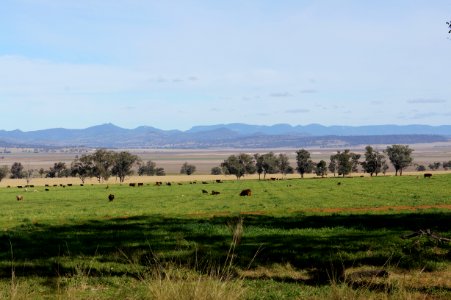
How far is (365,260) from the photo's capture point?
1348cm

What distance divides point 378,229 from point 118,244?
10.1 metres

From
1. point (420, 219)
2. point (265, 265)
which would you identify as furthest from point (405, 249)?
point (420, 219)

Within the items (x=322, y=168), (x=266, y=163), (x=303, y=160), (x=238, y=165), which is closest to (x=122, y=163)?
(x=238, y=165)

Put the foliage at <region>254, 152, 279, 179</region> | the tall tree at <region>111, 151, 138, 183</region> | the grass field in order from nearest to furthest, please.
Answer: the grass field < the tall tree at <region>111, 151, 138, 183</region> < the foliage at <region>254, 152, 279, 179</region>

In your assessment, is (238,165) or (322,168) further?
(238,165)

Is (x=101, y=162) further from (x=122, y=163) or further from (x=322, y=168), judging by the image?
(x=322, y=168)

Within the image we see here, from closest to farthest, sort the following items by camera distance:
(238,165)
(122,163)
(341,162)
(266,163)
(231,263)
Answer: (231,263) < (341,162) < (122,163) < (238,165) < (266,163)

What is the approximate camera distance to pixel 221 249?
1541cm

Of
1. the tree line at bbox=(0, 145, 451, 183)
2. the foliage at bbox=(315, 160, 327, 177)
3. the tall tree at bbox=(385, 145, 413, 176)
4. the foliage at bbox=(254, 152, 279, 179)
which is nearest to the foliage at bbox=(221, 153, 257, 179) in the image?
the tree line at bbox=(0, 145, 451, 183)

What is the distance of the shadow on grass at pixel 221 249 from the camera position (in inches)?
521

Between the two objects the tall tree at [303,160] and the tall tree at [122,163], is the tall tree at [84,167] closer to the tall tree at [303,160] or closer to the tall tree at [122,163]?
the tall tree at [122,163]

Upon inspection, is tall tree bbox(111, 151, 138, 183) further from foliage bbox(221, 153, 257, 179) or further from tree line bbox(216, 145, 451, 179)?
tree line bbox(216, 145, 451, 179)

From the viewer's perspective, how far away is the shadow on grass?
1323 centimetres

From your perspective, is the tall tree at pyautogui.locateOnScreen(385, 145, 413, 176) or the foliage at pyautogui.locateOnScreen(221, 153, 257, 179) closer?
the tall tree at pyautogui.locateOnScreen(385, 145, 413, 176)
